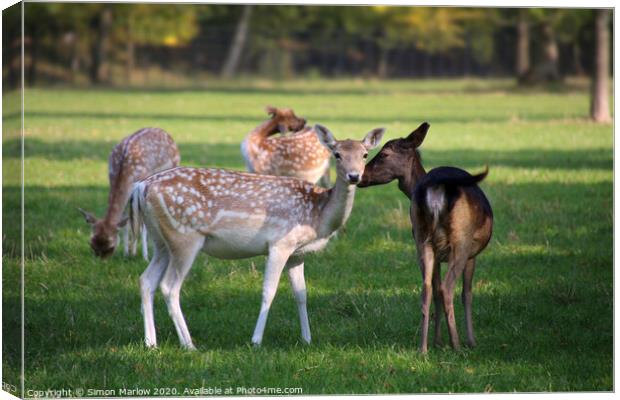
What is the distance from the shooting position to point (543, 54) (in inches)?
1309

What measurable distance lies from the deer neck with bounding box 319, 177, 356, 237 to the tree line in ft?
77.8

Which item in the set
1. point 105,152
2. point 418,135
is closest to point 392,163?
point 418,135

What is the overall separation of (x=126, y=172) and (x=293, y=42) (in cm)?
3663

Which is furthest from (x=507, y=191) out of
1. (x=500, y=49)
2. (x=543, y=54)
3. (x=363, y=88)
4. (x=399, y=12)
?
(x=399, y=12)

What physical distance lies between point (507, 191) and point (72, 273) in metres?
5.88

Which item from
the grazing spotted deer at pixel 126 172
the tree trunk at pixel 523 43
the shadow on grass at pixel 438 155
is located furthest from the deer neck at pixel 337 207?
the tree trunk at pixel 523 43

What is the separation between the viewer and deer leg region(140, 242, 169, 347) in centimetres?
704

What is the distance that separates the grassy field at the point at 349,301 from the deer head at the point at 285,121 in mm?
1163

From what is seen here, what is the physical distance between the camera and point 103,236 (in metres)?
9.43

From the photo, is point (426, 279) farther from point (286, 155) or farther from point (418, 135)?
point (286, 155)

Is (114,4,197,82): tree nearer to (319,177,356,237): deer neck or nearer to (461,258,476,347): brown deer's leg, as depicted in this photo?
(319,177,356,237): deer neck

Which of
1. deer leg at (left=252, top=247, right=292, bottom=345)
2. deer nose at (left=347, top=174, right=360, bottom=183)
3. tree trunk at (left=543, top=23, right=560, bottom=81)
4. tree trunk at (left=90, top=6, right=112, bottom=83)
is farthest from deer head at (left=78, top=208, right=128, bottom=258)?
tree trunk at (left=90, top=6, right=112, bottom=83)

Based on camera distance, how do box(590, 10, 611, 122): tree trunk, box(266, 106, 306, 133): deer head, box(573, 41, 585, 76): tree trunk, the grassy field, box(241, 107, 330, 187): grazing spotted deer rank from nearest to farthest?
1. the grassy field
2. box(241, 107, 330, 187): grazing spotted deer
3. box(266, 106, 306, 133): deer head
4. box(590, 10, 611, 122): tree trunk
5. box(573, 41, 585, 76): tree trunk

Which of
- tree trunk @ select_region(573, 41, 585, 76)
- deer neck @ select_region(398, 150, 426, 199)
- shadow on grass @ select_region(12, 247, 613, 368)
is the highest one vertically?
tree trunk @ select_region(573, 41, 585, 76)
